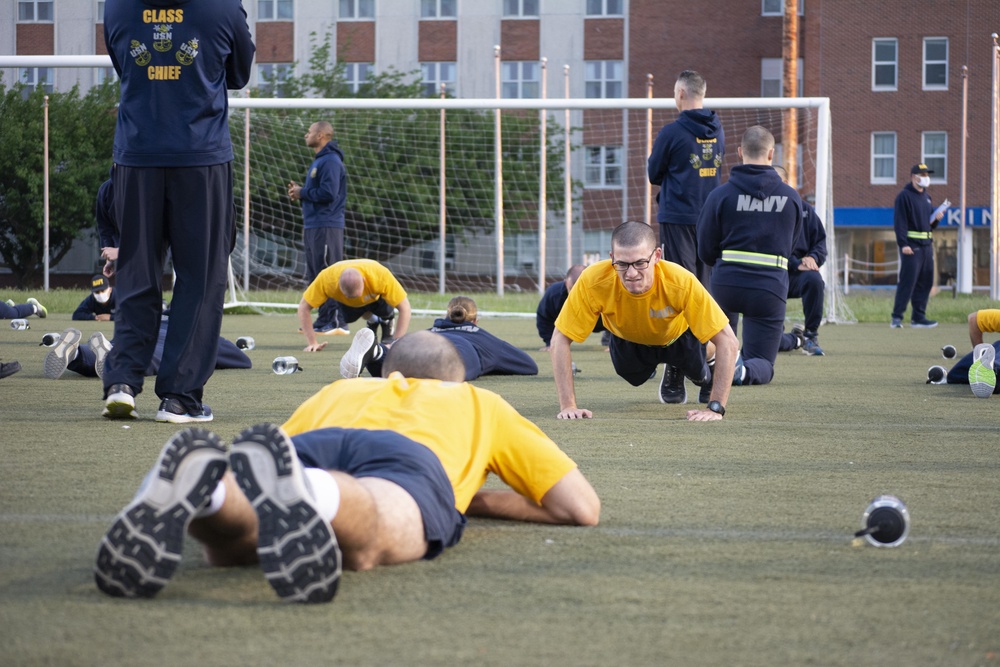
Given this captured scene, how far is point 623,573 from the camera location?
3232 mm

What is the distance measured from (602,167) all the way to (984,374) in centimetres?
2784

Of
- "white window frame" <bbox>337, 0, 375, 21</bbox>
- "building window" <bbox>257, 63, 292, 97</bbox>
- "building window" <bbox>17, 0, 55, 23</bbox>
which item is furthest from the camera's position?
"white window frame" <bbox>337, 0, 375, 21</bbox>

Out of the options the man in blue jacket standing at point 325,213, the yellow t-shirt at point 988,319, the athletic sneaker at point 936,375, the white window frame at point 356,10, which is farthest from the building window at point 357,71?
the yellow t-shirt at point 988,319

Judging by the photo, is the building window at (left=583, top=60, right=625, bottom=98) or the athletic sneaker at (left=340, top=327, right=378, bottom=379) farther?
the building window at (left=583, top=60, right=625, bottom=98)

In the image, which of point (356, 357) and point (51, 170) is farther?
point (51, 170)

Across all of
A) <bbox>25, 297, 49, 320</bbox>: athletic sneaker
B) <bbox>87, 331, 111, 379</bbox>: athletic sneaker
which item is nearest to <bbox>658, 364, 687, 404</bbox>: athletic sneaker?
<bbox>87, 331, 111, 379</bbox>: athletic sneaker

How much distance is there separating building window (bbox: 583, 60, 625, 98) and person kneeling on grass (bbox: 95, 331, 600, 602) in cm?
4108

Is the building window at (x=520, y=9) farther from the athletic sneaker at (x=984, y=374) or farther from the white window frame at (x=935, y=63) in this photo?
the athletic sneaker at (x=984, y=374)

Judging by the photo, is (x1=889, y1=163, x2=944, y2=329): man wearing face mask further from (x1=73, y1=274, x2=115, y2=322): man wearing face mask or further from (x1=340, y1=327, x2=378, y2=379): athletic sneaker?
(x1=340, y1=327, x2=378, y2=379): athletic sneaker

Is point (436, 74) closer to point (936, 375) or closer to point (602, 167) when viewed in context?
point (602, 167)

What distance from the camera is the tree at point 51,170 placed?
34.3 meters

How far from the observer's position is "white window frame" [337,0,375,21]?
44.2 metres

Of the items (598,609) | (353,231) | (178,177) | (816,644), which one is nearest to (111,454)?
(178,177)

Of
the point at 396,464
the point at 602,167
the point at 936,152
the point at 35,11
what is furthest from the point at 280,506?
the point at 936,152
